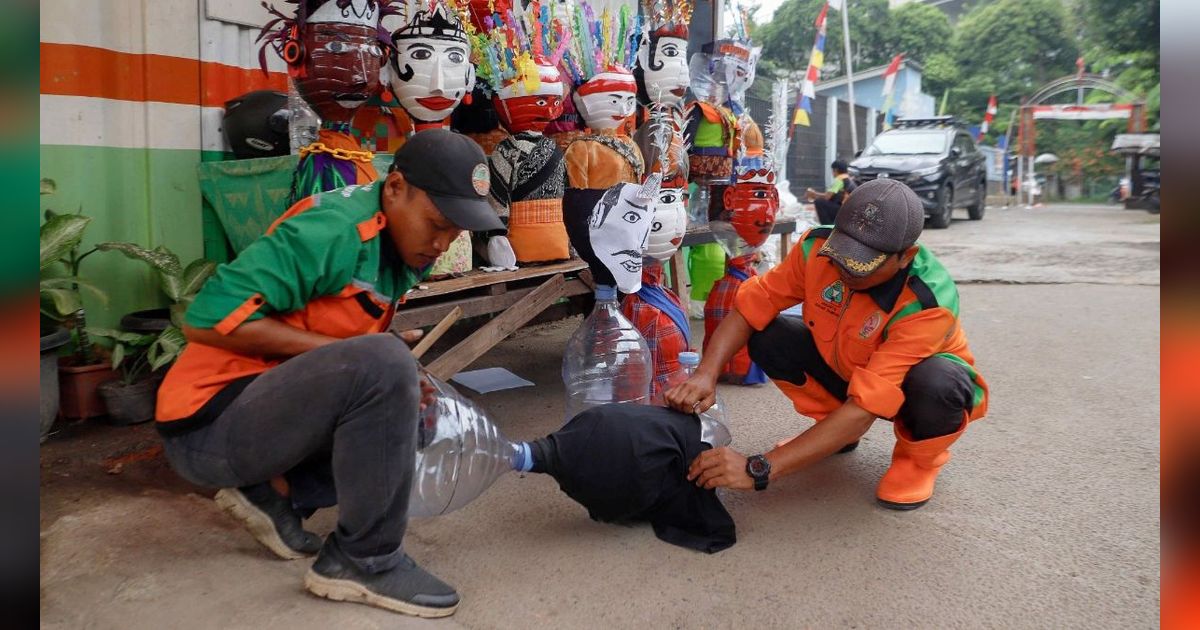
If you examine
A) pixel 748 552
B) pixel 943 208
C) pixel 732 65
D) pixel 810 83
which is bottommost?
pixel 748 552

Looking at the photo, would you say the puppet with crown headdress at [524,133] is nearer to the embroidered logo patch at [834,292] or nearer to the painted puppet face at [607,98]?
the painted puppet face at [607,98]

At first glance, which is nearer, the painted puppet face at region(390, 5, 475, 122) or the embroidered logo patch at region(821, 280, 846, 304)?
the embroidered logo patch at region(821, 280, 846, 304)

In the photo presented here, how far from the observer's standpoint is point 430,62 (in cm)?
315

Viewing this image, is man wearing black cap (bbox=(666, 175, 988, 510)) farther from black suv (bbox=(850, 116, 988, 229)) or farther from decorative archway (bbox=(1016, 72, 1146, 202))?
decorative archway (bbox=(1016, 72, 1146, 202))

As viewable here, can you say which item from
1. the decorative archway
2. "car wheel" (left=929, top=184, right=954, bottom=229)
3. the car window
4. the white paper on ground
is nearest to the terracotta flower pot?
the white paper on ground

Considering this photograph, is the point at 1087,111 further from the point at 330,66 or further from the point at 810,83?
the point at 330,66

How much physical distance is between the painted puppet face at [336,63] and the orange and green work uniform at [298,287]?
964 mm

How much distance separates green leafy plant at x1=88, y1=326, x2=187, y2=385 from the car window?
43.7 ft

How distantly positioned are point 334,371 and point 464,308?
4.38ft

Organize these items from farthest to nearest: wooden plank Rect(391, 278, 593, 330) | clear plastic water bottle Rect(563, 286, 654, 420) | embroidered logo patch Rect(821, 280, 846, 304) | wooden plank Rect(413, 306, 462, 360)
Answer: clear plastic water bottle Rect(563, 286, 654, 420) → wooden plank Rect(391, 278, 593, 330) → embroidered logo patch Rect(821, 280, 846, 304) → wooden plank Rect(413, 306, 462, 360)

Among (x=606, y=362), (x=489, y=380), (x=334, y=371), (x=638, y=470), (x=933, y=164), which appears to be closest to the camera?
(x=334, y=371)

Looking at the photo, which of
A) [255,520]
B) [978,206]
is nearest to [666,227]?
[255,520]

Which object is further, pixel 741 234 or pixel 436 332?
pixel 741 234

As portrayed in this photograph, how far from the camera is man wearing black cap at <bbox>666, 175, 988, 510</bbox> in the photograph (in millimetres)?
2428
